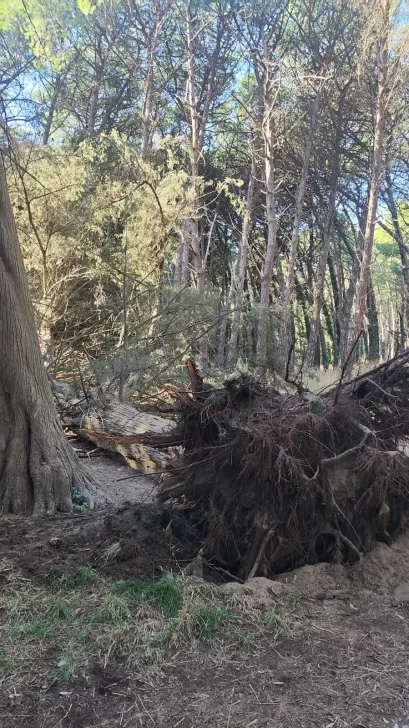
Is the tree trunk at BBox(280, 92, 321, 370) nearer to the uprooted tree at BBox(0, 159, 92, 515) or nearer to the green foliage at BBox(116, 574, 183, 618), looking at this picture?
the uprooted tree at BBox(0, 159, 92, 515)

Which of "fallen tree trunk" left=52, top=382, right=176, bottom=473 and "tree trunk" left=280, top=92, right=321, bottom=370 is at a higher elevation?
"tree trunk" left=280, top=92, right=321, bottom=370

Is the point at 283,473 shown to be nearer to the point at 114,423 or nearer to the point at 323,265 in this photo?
the point at 114,423

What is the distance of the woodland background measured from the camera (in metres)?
10.6

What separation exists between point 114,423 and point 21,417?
2.99m

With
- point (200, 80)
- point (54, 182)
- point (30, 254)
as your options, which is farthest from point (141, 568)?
point (200, 80)

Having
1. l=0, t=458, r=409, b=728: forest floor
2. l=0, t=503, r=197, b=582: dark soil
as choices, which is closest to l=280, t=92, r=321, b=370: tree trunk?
l=0, t=503, r=197, b=582: dark soil

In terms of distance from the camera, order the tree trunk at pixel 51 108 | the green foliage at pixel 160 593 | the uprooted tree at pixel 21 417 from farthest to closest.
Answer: the tree trunk at pixel 51 108, the uprooted tree at pixel 21 417, the green foliage at pixel 160 593

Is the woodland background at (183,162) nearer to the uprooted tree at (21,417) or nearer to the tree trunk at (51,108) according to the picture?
the tree trunk at (51,108)

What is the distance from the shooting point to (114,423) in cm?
800

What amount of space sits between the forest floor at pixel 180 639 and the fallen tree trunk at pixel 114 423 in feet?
8.95

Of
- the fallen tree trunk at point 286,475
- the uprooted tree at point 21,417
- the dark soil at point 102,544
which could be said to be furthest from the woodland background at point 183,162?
A: the dark soil at point 102,544

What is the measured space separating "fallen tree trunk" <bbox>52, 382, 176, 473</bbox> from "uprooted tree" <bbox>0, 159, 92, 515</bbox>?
53.9 inches

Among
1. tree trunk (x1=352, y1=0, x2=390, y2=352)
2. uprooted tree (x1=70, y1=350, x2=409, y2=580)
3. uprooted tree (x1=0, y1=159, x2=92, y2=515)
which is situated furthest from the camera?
tree trunk (x1=352, y1=0, x2=390, y2=352)

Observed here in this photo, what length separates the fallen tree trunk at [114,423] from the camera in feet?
23.5
